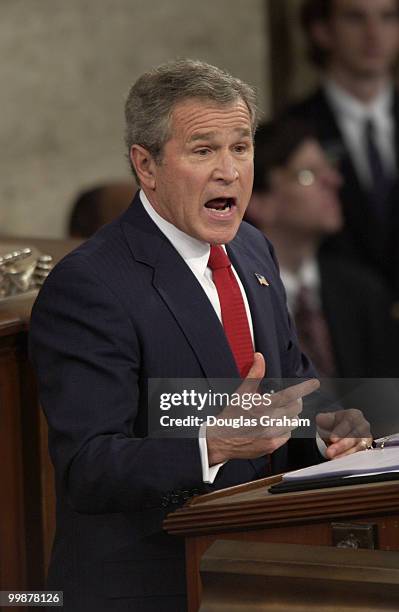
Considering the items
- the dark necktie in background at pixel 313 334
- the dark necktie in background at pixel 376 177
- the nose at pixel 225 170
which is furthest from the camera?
the dark necktie in background at pixel 376 177

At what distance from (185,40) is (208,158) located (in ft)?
16.6

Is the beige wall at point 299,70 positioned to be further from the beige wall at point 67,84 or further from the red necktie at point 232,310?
the red necktie at point 232,310

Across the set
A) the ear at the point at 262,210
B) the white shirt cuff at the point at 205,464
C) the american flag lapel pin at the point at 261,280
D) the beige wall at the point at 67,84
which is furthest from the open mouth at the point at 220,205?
the beige wall at the point at 67,84

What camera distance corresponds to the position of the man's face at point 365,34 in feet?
22.3

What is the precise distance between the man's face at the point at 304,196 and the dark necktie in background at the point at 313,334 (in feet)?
1.03

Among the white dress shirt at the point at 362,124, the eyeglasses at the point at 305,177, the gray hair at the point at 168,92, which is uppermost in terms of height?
the white dress shirt at the point at 362,124

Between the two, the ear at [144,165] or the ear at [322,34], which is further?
the ear at [322,34]

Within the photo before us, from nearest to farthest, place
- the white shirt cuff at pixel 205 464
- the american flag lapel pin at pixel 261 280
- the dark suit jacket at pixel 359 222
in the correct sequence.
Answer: the white shirt cuff at pixel 205 464
the american flag lapel pin at pixel 261 280
the dark suit jacket at pixel 359 222

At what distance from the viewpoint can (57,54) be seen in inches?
257

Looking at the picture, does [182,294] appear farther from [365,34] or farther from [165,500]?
[365,34]

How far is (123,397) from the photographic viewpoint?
2.26m

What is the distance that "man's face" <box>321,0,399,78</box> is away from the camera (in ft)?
22.3

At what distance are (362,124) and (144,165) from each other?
4.37 m

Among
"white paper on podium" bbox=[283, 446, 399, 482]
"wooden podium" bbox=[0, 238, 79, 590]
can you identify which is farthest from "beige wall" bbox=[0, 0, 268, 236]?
"white paper on podium" bbox=[283, 446, 399, 482]
